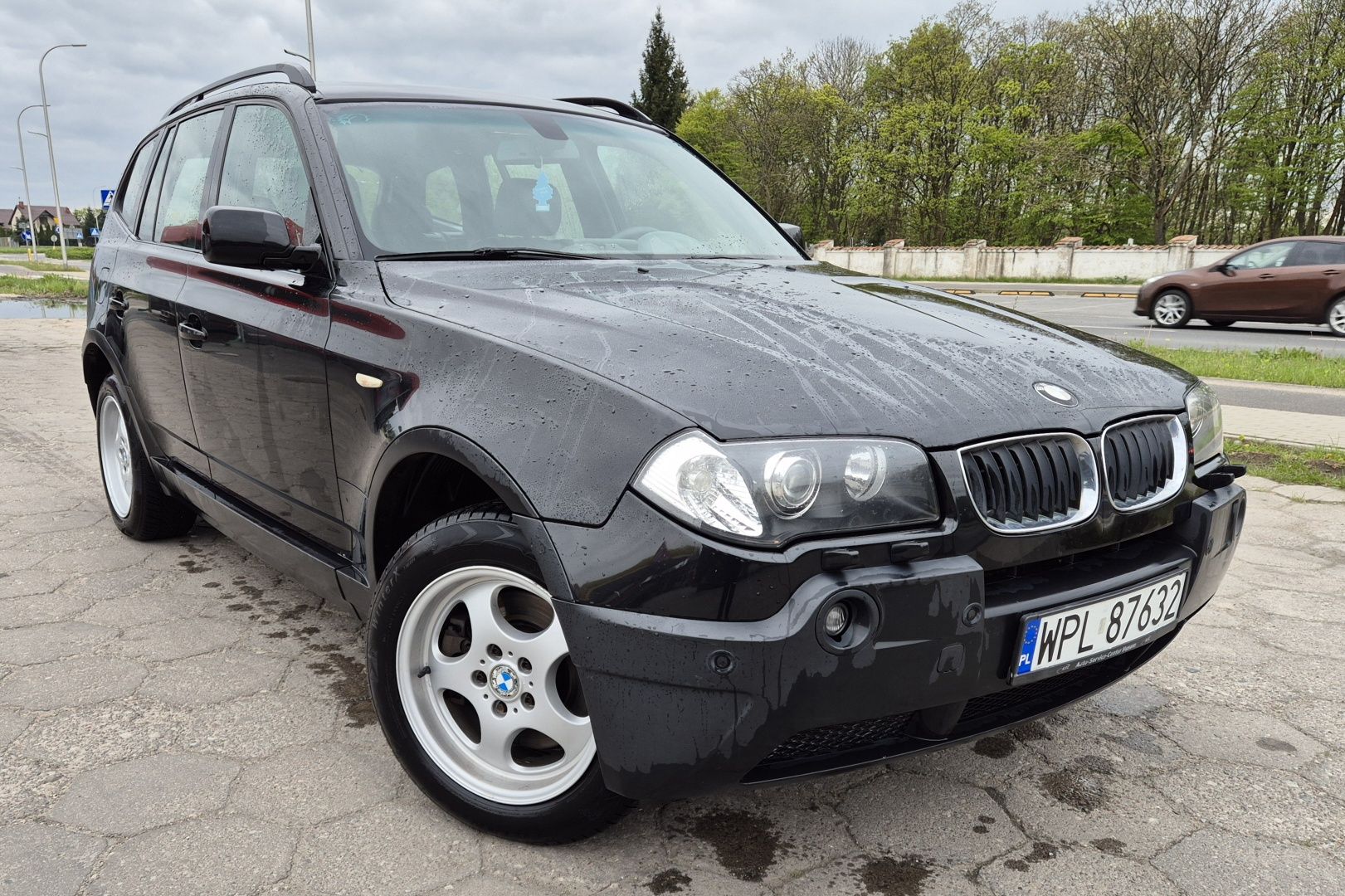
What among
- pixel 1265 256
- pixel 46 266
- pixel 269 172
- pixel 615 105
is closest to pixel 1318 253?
pixel 1265 256

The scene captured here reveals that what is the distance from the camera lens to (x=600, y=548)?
1.62m

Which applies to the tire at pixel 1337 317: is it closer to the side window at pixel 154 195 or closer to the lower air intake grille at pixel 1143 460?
the lower air intake grille at pixel 1143 460

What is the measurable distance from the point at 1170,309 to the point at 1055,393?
1577 cm

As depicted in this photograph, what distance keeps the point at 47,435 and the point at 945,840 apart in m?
6.14

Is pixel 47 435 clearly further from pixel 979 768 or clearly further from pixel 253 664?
pixel 979 768

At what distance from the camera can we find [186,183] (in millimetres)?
3471

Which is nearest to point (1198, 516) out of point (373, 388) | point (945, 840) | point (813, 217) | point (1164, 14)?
point (945, 840)

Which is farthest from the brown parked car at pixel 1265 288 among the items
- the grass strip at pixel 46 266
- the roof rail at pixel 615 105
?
the grass strip at pixel 46 266

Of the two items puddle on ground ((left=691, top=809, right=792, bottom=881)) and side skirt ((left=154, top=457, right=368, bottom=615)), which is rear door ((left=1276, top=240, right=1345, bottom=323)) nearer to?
puddle on ground ((left=691, top=809, right=792, bottom=881))

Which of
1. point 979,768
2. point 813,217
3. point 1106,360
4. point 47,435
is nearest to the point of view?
point 1106,360

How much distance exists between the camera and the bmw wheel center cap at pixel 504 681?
6.36 feet

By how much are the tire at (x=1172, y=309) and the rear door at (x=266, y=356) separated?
1571 centimetres

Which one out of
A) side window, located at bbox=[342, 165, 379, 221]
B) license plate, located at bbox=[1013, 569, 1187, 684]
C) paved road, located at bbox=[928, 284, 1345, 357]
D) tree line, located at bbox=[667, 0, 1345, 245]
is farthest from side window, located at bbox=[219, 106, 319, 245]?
tree line, located at bbox=[667, 0, 1345, 245]

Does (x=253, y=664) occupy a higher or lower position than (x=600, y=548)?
lower
